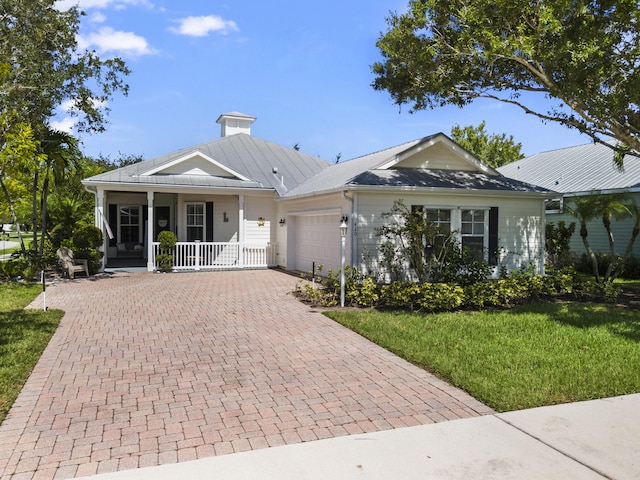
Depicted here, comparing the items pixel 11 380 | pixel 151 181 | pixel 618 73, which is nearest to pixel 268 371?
pixel 11 380

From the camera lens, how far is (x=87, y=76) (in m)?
15.5

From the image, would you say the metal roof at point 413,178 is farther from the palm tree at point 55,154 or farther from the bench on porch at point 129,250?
the bench on porch at point 129,250

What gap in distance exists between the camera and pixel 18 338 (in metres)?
7.14

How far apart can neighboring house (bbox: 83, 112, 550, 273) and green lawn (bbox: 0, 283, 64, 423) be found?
6.21 meters

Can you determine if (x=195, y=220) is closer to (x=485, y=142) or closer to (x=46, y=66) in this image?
(x=46, y=66)

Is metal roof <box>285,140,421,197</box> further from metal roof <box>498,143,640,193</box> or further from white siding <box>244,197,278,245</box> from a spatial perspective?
metal roof <box>498,143,640,193</box>

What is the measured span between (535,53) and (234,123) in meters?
17.9

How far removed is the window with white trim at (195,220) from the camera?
60.1 ft

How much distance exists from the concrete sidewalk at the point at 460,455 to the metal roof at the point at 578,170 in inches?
590

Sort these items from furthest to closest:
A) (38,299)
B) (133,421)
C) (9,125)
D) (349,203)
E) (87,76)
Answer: (87,76) < (349,203) < (9,125) < (38,299) < (133,421)

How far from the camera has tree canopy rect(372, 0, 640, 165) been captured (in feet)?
27.6

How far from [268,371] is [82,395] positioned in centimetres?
205

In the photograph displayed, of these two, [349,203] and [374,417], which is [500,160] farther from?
[374,417]

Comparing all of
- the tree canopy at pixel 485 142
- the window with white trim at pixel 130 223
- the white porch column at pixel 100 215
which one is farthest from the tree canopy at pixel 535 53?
the tree canopy at pixel 485 142
